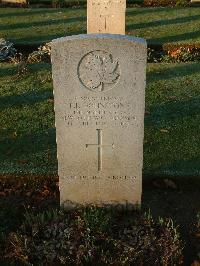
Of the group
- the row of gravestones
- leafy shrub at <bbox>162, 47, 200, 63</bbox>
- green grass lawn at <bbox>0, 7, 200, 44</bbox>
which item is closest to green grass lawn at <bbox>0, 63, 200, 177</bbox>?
leafy shrub at <bbox>162, 47, 200, 63</bbox>

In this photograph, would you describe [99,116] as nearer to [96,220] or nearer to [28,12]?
[96,220]

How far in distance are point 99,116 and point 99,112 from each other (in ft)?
0.18

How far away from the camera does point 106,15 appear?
12.0 meters

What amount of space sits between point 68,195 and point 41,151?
180 centimetres

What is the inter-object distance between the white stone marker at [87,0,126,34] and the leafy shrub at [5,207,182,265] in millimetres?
7443

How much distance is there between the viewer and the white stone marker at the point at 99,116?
4.98 meters

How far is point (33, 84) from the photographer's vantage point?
32.7 ft

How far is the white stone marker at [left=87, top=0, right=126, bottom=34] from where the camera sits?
38.9 ft

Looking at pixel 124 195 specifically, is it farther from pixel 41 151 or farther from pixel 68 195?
pixel 41 151

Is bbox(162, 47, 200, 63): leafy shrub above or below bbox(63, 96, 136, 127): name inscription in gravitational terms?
below

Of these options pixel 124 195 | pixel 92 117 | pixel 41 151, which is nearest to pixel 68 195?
pixel 124 195

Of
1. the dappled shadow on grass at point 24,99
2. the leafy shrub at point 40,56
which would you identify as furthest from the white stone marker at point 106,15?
the dappled shadow on grass at point 24,99

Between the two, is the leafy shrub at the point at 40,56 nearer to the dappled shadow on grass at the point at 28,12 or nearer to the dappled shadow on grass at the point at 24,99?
the dappled shadow on grass at the point at 24,99

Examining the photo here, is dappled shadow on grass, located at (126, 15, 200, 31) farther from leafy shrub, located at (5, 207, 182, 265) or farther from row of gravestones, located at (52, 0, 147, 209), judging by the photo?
leafy shrub, located at (5, 207, 182, 265)
